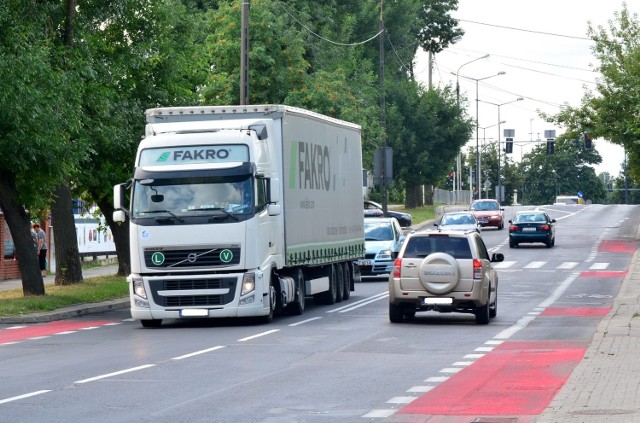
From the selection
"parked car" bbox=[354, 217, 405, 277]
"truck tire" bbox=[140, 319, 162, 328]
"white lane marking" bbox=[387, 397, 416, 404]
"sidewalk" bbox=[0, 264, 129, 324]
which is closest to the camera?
"white lane marking" bbox=[387, 397, 416, 404]

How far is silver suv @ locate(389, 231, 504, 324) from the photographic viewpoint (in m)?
24.6

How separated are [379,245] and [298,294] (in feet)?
40.4

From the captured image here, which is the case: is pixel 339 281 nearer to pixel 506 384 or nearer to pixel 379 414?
pixel 506 384

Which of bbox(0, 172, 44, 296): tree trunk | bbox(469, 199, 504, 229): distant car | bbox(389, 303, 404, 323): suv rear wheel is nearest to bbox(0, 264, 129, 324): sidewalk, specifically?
bbox(0, 172, 44, 296): tree trunk

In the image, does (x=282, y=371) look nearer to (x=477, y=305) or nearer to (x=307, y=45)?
(x=477, y=305)

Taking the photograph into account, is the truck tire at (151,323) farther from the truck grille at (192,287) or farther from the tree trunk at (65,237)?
the tree trunk at (65,237)

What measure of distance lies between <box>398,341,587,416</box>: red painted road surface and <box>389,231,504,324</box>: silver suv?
390 centimetres

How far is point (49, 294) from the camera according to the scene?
1259 inches

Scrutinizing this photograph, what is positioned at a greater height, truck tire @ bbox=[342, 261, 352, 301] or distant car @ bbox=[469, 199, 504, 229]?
distant car @ bbox=[469, 199, 504, 229]

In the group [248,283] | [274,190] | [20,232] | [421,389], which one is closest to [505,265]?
[20,232]

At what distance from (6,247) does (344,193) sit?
15793mm

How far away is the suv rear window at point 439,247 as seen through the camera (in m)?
24.8

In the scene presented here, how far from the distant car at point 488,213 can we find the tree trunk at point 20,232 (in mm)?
45016

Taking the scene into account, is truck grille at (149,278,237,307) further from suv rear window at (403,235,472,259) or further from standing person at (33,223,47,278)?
standing person at (33,223,47,278)
